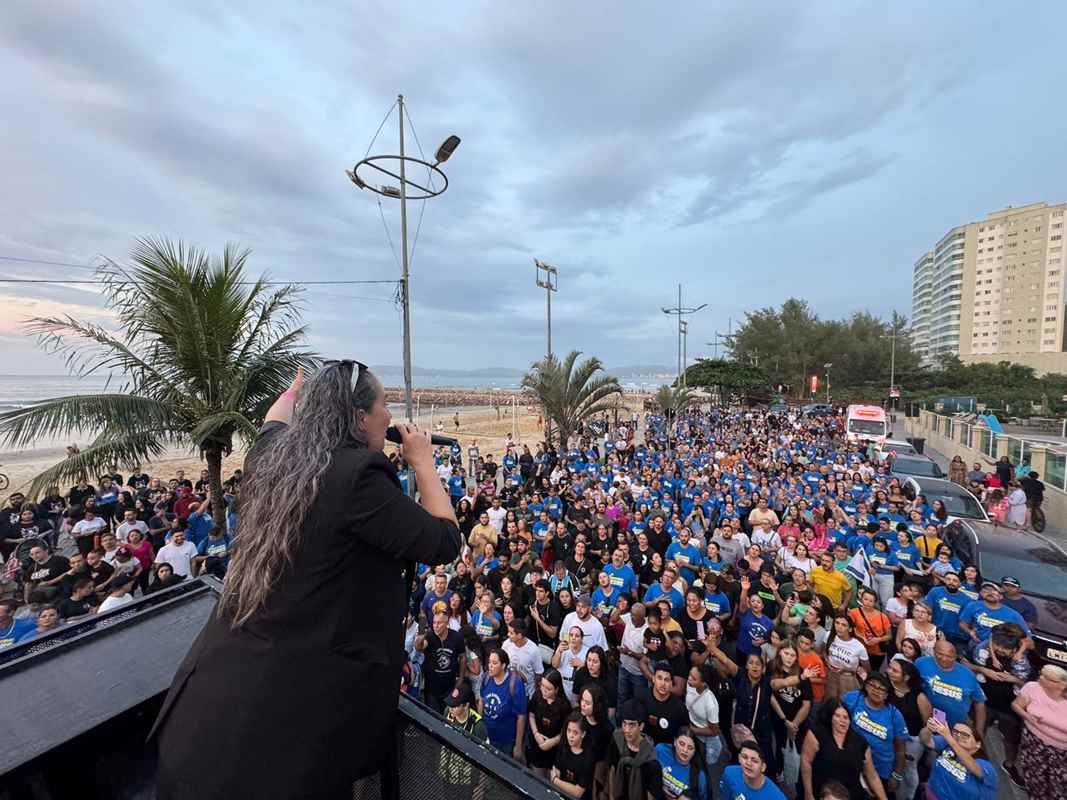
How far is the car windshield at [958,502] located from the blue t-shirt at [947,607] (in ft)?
17.0

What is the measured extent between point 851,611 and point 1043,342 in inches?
4177

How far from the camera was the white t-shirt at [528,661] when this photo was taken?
5000 mm

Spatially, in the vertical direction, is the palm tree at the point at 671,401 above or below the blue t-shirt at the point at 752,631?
above

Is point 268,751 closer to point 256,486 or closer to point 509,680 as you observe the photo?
point 256,486

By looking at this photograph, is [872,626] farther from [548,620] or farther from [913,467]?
[913,467]

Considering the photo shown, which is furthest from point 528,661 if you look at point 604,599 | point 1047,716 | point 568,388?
point 568,388

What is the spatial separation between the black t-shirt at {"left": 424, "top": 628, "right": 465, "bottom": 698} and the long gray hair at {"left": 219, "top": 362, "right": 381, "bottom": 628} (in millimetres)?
4522

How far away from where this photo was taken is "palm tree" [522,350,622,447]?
728 inches

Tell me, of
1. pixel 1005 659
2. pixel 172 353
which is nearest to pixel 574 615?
pixel 1005 659

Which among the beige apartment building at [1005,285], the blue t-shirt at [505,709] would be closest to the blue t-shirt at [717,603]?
the blue t-shirt at [505,709]

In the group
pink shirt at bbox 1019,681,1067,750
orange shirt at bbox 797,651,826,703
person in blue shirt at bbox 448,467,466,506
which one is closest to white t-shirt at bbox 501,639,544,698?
orange shirt at bbox 797,651,826,703

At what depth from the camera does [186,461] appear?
23562 mm

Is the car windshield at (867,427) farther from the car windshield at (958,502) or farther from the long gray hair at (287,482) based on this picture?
the long gray hair at (287,482)

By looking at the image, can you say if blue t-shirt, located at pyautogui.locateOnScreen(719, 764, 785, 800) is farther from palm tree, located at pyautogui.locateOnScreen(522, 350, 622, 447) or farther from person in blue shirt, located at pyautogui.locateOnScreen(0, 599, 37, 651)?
palm tree, located at pyautogui.locateOnScreen(522, 350, 622, 447)
